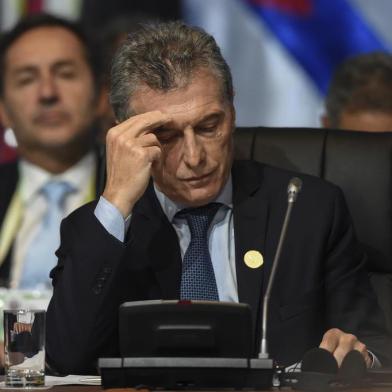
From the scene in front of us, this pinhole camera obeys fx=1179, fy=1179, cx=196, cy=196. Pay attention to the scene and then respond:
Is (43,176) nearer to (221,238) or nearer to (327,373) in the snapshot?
(221,238)

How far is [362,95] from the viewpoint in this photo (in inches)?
187

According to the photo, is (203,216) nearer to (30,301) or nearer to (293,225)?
(293,225)

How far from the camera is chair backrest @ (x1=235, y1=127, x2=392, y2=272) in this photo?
3.22 m

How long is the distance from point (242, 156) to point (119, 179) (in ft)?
2.03

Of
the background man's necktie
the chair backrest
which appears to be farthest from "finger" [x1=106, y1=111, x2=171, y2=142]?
the background man's necktie

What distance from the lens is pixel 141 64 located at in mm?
2891

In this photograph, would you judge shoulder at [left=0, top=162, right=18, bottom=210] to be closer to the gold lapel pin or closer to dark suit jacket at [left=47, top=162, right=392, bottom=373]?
dark suit jacket at [left=47, top=162, right=392, bottom=373]

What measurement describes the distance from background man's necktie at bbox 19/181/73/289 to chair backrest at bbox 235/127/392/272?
4.22 ft

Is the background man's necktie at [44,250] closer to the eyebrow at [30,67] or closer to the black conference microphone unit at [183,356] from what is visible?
the eyebrow at [30,67]

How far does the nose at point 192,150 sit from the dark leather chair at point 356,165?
0.49 meters

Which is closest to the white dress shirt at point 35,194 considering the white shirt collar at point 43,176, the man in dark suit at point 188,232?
the white shirt collar at point 43,176

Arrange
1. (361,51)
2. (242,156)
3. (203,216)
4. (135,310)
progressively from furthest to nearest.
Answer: (361,51) < (242,156) < (203,216) < (135,310)

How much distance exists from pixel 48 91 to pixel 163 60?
1.85 m

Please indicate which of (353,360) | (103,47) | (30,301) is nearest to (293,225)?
(353,360)
